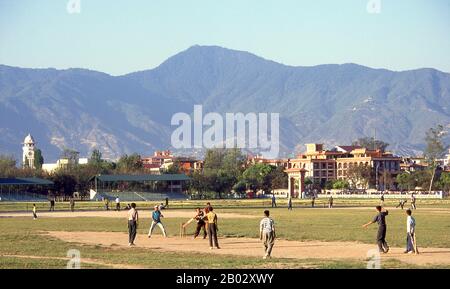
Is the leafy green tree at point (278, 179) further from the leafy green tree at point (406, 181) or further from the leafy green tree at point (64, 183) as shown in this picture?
the leafy green tree at point (64, 183)

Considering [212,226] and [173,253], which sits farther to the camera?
[212,226]

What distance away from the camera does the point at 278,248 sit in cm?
3291

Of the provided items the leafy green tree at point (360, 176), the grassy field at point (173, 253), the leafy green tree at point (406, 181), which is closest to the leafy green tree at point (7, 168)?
the leafy green tree at point (360, 176)

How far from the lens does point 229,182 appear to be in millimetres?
151000

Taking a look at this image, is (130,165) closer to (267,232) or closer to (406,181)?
(406,181)

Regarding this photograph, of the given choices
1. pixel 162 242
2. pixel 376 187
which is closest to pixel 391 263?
pixel 162 242

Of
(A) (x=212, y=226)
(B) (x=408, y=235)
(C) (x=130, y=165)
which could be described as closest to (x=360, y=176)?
(C) (x=130, y=165)

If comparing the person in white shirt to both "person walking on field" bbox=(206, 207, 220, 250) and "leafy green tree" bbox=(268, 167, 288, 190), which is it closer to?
"person walking on field" bbox=(206, 207, 220, 250)

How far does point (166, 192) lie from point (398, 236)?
101m

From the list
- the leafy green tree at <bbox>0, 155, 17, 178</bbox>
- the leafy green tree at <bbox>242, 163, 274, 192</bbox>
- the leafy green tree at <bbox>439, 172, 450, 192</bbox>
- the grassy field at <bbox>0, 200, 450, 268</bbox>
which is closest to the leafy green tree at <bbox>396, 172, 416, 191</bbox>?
the leafy green tree at <bbox>439, 172, 450, 192</bbox>

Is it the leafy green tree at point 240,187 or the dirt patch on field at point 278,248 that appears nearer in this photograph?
the dirt patch on field at point 278,248

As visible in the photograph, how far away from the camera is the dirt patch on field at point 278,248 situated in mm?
29016

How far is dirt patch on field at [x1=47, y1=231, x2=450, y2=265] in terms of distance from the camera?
29016mm
